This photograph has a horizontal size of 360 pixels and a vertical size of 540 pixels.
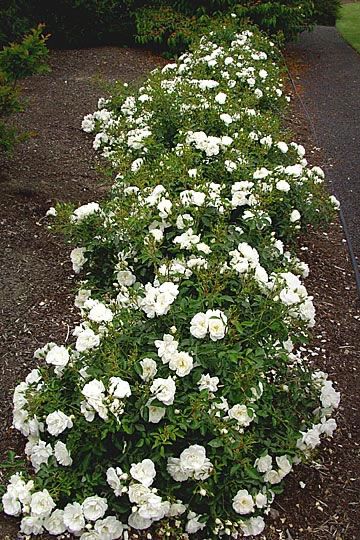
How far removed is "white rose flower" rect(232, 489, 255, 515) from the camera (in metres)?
2.22

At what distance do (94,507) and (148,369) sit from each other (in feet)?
1.46

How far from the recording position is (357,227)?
488cm

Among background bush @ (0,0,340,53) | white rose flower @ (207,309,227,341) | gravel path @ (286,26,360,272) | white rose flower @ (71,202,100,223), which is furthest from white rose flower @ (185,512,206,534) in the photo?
background bush @ (0,0,340,53)

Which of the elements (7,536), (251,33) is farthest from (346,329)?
(251,33)

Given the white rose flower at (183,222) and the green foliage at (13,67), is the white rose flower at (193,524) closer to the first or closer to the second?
the white rose flower at (183,222)

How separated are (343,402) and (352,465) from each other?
1.22 ft

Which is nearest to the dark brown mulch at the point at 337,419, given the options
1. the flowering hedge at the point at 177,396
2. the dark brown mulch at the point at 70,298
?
the dark brown mulch at the point at 70,298

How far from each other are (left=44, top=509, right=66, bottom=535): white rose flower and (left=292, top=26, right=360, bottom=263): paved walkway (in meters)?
2.79

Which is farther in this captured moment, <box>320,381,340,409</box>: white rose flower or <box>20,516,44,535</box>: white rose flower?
<box>320,381,340,409</box>: white rose flower

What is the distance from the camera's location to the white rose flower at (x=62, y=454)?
2.24 meters

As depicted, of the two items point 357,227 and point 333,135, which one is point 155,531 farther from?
point 333,135

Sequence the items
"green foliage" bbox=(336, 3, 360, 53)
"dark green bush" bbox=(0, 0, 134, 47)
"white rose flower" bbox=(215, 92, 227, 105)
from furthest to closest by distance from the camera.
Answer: "green foliage" bbox=(336, 3, 360, 53) < "dark green bush" bbox=(0, 0, 134, 47) < "white rose flower" bbox=(215, 92, 227, 105)

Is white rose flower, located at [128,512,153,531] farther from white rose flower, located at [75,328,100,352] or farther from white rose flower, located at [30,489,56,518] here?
white rose flower, located at [75,328,100,352]

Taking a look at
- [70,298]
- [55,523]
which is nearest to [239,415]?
[55,523]
